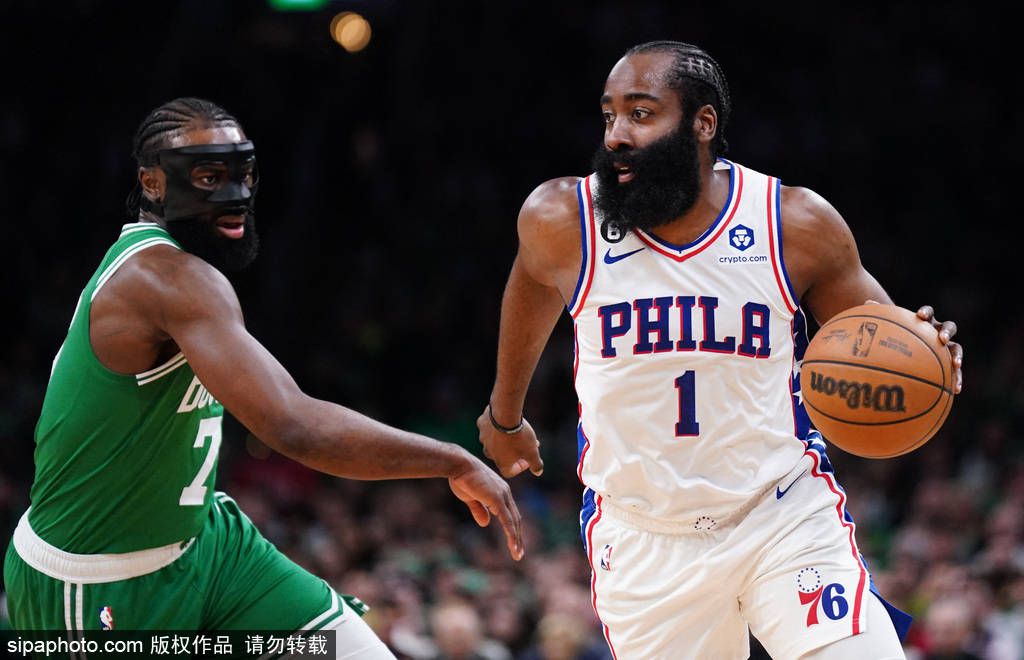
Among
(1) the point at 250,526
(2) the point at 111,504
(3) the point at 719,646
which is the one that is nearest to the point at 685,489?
(3) the point at 719,646

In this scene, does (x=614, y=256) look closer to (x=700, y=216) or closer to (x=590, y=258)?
(x=590, y=258)

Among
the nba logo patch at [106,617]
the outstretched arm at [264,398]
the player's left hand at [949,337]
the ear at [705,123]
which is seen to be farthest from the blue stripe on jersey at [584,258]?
the nba logo patch at [106,617]

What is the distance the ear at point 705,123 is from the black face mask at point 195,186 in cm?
155

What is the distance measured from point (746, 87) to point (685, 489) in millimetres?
10370

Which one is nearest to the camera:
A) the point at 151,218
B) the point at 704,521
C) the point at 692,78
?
the point at 151,218

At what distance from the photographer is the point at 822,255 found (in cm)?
446

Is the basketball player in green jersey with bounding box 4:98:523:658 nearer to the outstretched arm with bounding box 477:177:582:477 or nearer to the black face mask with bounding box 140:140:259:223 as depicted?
the black face mask with bounding box 140:140:259:223

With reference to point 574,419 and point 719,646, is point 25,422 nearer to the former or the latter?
point 574,419

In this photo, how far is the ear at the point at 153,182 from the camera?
423 cm

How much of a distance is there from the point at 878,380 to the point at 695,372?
1.91 feet

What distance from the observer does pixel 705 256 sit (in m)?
4.47

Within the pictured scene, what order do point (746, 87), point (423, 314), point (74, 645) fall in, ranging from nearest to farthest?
1. point (74, 645)
2. point (423, 314)
3. point (746, 87)

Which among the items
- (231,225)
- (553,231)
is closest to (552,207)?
(553,231)

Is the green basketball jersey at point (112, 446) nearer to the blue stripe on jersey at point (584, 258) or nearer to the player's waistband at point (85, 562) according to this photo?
the player's waistband at point (85, 562)
